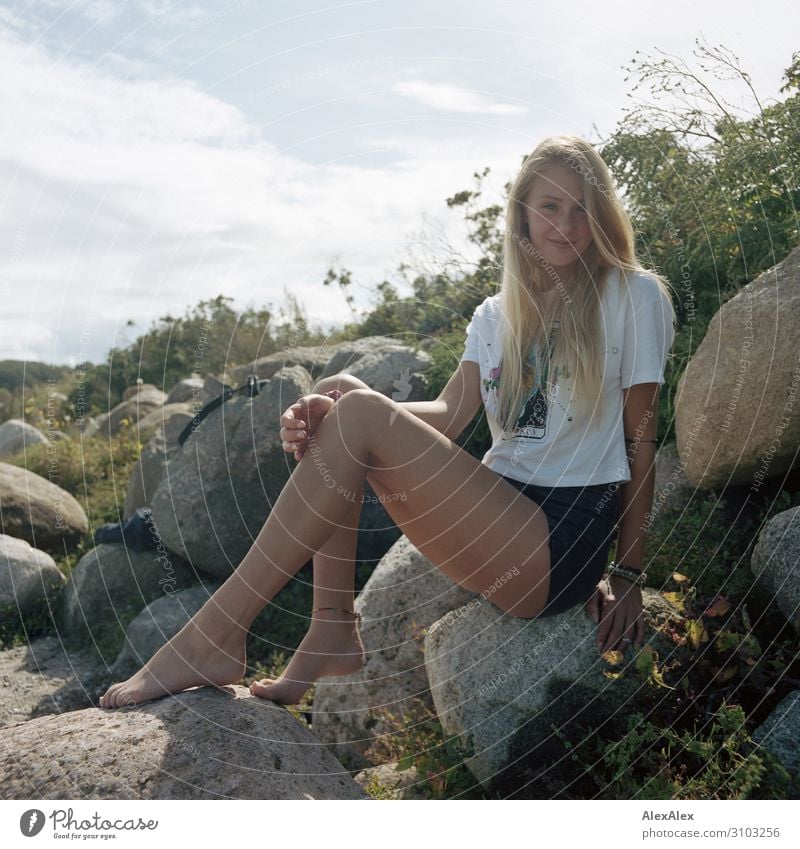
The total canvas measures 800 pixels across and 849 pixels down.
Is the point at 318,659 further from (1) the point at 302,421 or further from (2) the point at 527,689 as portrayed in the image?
(1) the point at 302,421

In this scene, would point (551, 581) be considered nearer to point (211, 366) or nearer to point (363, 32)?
point (363, 32)

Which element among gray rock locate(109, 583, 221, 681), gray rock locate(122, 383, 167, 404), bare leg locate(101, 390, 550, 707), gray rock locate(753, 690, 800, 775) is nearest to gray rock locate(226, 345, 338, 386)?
gray rock locate(109, 583, 221, 681)

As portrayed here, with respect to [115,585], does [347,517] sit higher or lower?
higher

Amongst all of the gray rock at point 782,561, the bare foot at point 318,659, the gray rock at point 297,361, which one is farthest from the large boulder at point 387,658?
the gray rock at point 297,361

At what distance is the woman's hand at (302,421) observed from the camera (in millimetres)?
3154

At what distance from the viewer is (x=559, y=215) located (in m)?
3.42

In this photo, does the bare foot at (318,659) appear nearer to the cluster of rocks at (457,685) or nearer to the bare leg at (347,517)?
the cluster of rocks at (457,685)

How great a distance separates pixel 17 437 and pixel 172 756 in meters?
10.3

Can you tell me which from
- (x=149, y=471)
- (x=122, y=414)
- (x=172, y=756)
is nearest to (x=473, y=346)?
(x=172, y=756)

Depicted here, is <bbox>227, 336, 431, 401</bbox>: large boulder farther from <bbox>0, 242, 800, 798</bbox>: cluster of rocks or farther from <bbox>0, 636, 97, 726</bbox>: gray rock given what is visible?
<bbox>0, 636, 97, 726</bbox>: gray rock

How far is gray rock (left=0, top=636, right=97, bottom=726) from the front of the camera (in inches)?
215

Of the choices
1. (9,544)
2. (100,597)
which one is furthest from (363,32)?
(9,544)

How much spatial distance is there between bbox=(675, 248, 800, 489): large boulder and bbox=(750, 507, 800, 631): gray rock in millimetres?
536

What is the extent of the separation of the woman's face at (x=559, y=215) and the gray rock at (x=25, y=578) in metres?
4.89
